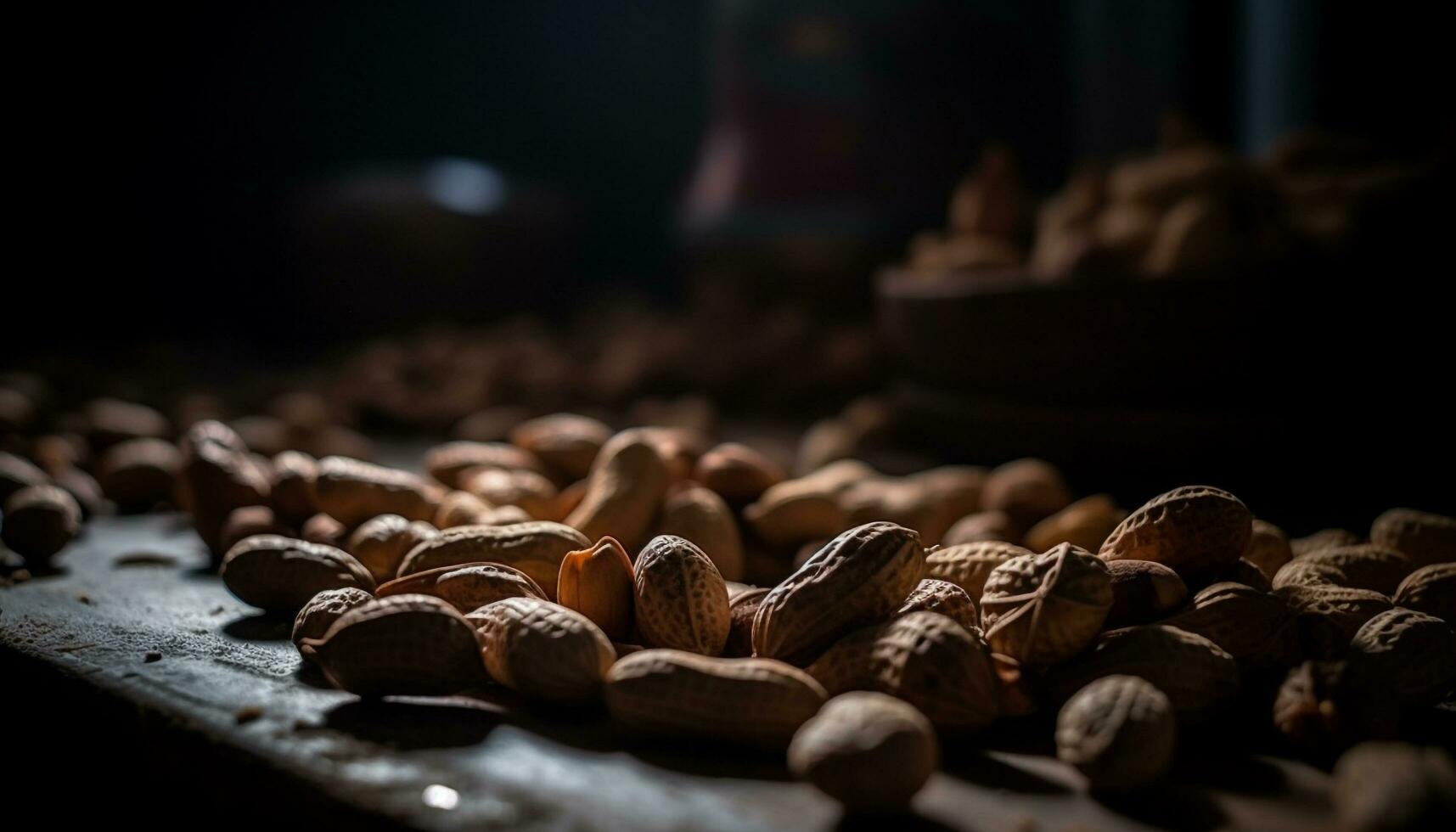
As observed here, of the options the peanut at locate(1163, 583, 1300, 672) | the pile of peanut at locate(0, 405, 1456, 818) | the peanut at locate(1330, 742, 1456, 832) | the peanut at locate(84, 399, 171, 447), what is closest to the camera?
the peanut at locate(1330, 742, 1456, 832)

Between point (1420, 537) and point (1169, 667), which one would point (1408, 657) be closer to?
point (1169, 667)

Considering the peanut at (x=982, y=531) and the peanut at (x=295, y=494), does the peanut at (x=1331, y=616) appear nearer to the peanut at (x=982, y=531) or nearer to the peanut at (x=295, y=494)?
the peanut at (x=982, y=531)

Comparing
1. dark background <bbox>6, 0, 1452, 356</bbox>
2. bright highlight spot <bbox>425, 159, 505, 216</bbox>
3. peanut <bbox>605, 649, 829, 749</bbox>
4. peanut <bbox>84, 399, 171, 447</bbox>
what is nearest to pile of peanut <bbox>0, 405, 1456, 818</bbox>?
peanut <bbox>605, 649, 829, 749</bbox>

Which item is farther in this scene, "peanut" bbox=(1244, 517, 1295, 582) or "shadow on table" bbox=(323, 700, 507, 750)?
"peanut" bbox=(1244, 517, 1295, 582)

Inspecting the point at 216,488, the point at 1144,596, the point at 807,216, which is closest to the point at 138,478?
the point at 216,488

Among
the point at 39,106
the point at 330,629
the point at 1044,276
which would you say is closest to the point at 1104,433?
the point at 1044,276

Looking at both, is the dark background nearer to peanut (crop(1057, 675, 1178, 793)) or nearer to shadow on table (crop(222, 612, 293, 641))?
peanut (crop(1057, 675, 1178, 793))
